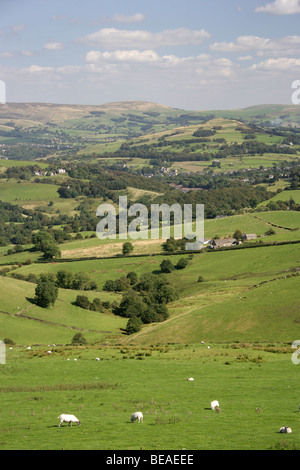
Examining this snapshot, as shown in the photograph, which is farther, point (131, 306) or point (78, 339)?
point (131, 306)

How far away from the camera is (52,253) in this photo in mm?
131375

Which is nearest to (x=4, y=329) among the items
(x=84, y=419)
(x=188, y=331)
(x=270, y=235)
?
(x=188, y=331)

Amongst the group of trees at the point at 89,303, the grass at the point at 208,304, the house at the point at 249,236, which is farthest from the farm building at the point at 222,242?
the group of trees at the point at 89,303

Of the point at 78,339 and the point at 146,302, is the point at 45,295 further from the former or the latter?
the point at 146,302

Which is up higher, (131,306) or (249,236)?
(249,236)

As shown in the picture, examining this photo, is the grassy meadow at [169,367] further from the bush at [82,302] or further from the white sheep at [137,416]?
the bush at [82,302]

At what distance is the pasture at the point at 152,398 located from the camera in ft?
65.3

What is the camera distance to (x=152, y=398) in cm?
2809

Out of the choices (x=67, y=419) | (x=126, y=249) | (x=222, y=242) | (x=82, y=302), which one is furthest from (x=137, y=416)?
(x=222, y=242)

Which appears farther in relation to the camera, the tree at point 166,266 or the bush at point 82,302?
the tree at point 166,266
